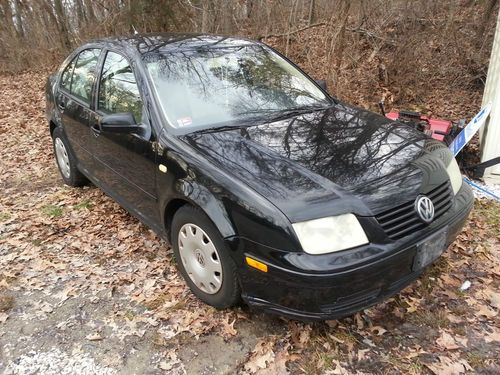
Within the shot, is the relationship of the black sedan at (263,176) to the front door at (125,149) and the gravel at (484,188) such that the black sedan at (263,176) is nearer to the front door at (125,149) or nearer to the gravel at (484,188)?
the front door at (125,149)

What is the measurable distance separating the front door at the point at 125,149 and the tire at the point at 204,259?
0.43 meters

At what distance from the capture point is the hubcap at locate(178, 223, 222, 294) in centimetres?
274

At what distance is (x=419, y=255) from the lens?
2.46 metres

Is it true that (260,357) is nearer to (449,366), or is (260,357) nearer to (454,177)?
(449,366)

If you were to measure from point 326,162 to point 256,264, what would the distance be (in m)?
0.76

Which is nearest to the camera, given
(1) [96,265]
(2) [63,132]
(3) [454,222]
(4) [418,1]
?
(3) [454,222]

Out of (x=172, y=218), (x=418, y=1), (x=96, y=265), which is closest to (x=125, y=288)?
(x=96, y=265)

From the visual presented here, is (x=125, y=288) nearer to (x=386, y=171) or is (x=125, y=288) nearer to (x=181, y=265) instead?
(x=181, y=265)

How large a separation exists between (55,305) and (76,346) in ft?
1.85

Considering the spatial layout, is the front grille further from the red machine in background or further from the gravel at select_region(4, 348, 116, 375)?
the red machine in background

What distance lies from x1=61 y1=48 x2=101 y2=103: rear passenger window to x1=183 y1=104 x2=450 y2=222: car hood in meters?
1.75

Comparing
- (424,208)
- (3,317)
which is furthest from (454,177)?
(3,317)

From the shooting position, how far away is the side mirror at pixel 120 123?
10.2ft

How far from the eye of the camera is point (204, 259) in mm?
2822
